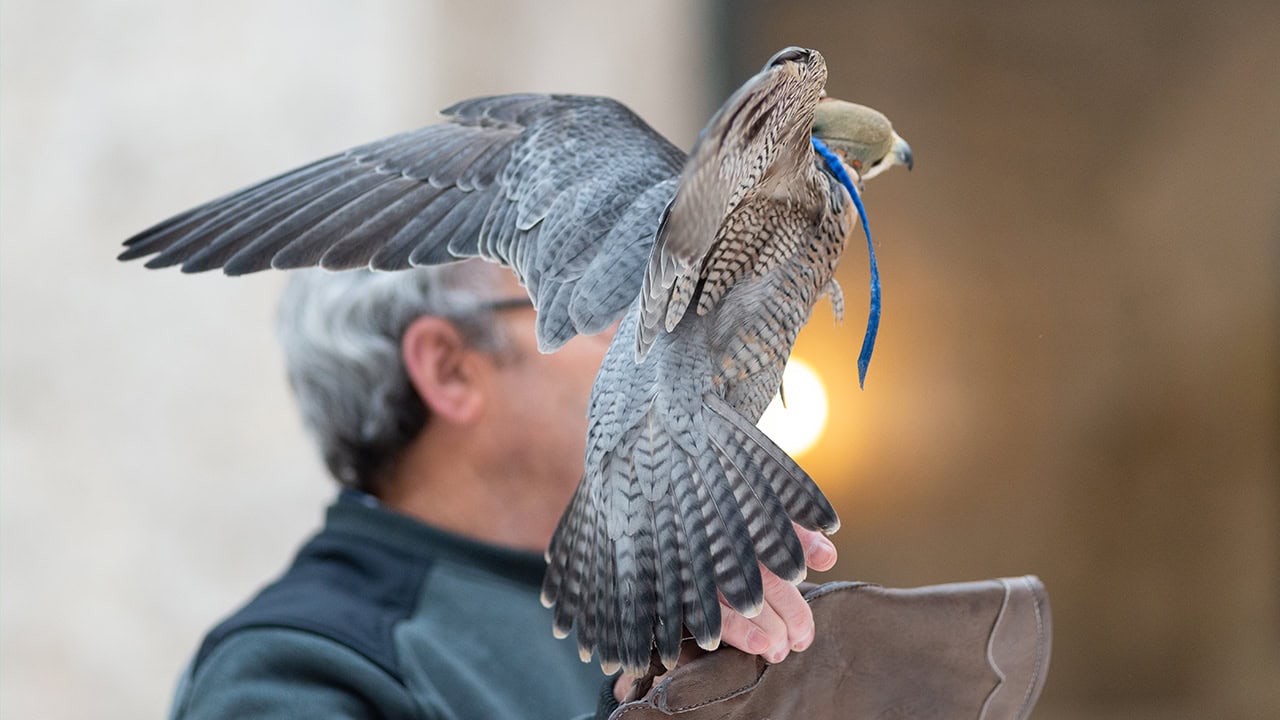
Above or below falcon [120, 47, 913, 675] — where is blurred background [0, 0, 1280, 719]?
below

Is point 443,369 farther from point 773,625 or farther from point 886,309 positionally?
point 886,309

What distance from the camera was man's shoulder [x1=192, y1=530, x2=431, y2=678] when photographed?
63.0 inches

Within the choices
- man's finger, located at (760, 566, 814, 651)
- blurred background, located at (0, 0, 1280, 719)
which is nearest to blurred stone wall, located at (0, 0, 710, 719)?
blurred background, located at (0, 0, 1280, 719)

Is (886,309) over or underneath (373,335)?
underneath

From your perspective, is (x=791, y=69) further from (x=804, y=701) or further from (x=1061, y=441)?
(x=1061, y=441)

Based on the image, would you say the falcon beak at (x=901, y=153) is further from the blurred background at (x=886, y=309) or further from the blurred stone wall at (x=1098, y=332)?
the blurred stone wall at (x=1098, y=332)

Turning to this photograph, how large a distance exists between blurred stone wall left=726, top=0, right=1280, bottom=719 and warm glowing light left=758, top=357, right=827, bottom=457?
1174 mm

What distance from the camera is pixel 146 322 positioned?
3031 millimetres

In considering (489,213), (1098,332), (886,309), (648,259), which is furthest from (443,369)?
(1098,332)

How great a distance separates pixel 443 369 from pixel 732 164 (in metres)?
1.07

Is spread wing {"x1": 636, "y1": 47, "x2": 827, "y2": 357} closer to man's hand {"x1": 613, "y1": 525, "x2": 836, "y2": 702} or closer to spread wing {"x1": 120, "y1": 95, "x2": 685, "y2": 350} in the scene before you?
spread wing {"x1": 120, "y1": 95, "x2": 685, "y2": 350}

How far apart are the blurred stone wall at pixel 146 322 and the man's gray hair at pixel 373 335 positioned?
43.5 inches

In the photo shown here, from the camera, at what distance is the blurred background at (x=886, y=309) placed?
297cm

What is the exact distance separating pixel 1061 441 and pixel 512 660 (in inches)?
103
